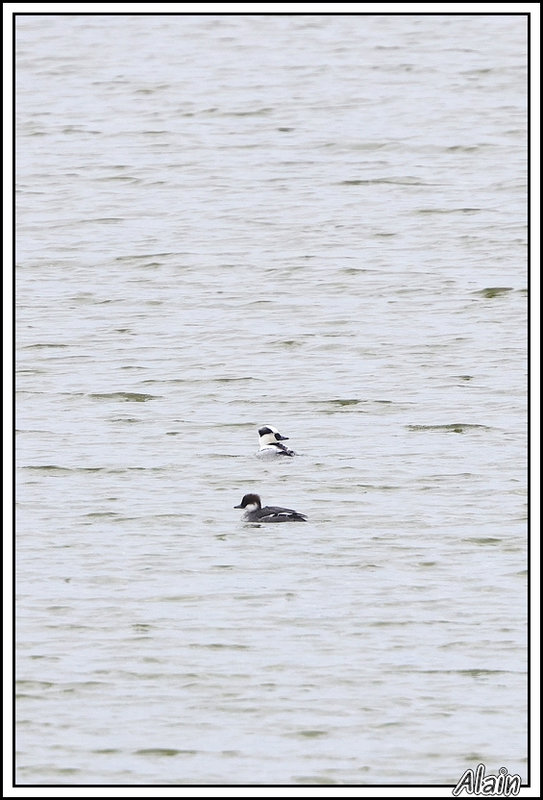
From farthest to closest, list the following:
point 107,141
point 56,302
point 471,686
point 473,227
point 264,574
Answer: point 107,141
point 473,227
point 56,302
point 264,574
point 471,686

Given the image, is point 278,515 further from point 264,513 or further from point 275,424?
point 275,424

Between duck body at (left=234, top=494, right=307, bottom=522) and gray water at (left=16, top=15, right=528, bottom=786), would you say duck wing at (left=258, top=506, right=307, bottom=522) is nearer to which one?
duck body at (left=234, top=494, right=307, bottom=522)

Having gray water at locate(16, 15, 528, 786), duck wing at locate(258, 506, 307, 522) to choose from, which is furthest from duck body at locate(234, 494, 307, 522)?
gray water at locate(16, 15, 528, 786)

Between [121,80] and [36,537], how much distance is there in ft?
A: 66.5

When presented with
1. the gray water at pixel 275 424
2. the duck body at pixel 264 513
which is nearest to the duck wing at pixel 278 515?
the duck body at pixel 264 513

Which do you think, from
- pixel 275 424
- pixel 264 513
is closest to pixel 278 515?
pixel 264 513

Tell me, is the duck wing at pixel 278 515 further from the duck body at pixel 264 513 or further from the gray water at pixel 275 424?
the gray water at pixel 275 424

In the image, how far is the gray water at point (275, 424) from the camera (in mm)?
8242

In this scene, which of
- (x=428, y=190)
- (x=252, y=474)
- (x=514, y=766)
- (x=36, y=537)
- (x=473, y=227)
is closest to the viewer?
(x=514, y=766)

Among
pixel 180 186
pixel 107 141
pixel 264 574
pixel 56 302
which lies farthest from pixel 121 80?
pixel 264 574

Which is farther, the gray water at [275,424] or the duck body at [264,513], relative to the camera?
the duck body at [264,513]

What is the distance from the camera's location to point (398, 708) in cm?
823

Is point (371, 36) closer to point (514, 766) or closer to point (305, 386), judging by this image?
point (305, 386)

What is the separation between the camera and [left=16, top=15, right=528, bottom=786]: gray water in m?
8.24
